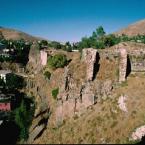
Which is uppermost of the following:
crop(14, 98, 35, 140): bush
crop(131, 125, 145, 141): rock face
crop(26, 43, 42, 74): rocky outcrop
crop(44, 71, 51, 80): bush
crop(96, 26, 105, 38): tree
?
crop(96, 26, 105, 38): tree

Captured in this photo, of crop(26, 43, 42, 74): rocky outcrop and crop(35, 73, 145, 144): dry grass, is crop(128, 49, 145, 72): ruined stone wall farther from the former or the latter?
crop(26, 43, 42, 74): rocky outcrop

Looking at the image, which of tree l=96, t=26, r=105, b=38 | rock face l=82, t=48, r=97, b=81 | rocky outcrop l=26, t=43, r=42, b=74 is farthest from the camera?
tree l=96, t=26, r=105, b=38

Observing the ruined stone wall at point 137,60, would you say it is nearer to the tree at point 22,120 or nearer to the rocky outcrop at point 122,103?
the rocky outcrop at point 122,103

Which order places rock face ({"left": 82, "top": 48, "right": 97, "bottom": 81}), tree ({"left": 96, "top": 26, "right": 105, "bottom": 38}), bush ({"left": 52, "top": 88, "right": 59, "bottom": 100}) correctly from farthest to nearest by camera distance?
tree ({"left": 96, "top": 26, "right": 105, "bottom": 38}), bush ({"left": 52, "top": 88, "right": 59, "bottom": 100}), rock face ({"left": 82, "top": 48, "right": 97, "bottom": 81})

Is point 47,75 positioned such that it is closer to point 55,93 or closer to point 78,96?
point 55,93

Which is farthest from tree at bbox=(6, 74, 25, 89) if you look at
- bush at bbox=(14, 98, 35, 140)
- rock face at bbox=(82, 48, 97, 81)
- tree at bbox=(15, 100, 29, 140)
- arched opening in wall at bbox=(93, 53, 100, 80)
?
arched opening in wall at bbox=(93, 53, 100, 80)

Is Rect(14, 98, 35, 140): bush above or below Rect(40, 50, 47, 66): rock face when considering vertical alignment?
below

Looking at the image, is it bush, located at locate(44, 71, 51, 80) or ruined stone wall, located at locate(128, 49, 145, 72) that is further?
bush, located at locate(44, 71, 51, 80)

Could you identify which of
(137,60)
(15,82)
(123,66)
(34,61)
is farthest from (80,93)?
(34,61)

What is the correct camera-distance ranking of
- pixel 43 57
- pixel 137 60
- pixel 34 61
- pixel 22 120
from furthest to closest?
pixel 34 61
pixel 43 57
pixel 22 120
pixel 137 60

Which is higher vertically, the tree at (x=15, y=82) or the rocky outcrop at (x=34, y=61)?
the rocky outcrop at (x=34, y=61)

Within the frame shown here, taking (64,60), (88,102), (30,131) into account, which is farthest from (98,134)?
(64,60)

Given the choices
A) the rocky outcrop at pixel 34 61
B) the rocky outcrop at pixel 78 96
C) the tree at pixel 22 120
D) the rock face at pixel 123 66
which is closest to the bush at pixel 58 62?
the rocky outcrop at pixel 34 61

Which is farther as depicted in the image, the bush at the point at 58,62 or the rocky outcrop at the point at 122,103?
the bush at the point at 58,62
